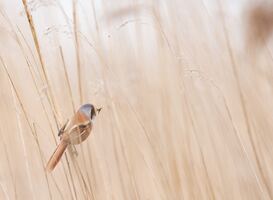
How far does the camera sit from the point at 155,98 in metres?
1.45

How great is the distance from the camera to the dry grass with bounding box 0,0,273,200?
109 cm

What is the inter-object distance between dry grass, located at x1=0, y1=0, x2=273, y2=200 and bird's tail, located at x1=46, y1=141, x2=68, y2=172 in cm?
7

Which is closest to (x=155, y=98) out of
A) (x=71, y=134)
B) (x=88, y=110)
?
(x=88, y=110)

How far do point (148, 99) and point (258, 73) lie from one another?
328 millimetres

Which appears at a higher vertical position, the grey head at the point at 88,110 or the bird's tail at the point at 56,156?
the grey head at the point at 88,110

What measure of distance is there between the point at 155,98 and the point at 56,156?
2.02ft

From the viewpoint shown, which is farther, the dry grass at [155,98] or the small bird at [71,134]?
the dry grass at [155,98]

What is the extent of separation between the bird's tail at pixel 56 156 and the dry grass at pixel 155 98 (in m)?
0.07

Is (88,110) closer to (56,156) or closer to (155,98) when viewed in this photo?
(56,156)

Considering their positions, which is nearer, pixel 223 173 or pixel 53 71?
pixel 223 173

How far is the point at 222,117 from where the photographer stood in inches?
47.6

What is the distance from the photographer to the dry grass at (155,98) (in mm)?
1095

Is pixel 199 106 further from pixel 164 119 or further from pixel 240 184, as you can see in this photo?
pixel 240 184

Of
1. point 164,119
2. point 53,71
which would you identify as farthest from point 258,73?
point 53,71
